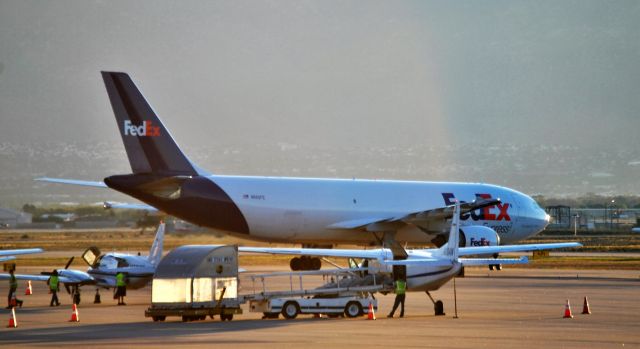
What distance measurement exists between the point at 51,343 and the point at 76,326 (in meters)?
4.64

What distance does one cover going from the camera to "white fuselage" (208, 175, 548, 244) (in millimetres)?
55938

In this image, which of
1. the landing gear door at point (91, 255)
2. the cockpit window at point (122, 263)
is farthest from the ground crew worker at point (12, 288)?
the landing gear door at point (91, 255)

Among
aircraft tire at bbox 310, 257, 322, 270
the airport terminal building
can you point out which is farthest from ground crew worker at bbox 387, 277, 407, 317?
the airport terminal building

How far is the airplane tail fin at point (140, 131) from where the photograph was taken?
164ft

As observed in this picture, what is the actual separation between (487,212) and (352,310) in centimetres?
2645

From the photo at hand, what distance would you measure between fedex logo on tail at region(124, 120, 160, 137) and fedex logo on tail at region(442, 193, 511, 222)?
1639cm

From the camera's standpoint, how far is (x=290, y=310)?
36.8 m

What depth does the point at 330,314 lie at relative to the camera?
3688cm

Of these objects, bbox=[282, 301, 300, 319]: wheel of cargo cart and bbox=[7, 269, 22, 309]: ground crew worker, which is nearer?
bbox=[282, 301, 300, 319]: wheel of cargo cart

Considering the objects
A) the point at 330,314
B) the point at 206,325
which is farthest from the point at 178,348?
the point at 330,314

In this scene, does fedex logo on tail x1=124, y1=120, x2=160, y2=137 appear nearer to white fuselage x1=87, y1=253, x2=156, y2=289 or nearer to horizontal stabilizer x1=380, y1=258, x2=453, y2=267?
white fuselage x1=87, y1=253, x2=156, y2=289

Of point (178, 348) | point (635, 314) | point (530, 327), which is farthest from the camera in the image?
point (635, 314)

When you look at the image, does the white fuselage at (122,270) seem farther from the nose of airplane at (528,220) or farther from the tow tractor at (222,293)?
the nose of airplane at (528,220)

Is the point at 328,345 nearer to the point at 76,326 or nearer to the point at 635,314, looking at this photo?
the point at 76,326
